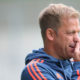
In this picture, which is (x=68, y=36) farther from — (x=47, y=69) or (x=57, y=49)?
(x=47, y=69)

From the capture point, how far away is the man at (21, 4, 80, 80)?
6.82 ft

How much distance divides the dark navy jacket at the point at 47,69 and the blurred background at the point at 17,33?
8.54 ft

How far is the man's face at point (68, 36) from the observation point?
2127mm

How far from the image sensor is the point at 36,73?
206cm

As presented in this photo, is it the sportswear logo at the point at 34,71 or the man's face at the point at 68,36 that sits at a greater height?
the man's face at the point at 68,36

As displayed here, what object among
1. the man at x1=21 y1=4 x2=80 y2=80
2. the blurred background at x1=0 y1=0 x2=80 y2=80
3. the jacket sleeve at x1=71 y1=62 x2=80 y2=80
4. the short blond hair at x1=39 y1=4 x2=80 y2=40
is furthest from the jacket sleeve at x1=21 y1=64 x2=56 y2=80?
the blurred background at x1=0 y1=0 x2=80 y2=80

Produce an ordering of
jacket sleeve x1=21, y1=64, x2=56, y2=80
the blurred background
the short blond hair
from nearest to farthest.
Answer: jacket sleeve x1=21, y1=64, x2=56, y2=80, the short blond hair, the blurred background

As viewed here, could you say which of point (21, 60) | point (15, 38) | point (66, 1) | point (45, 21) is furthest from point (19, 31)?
point (45, 21)

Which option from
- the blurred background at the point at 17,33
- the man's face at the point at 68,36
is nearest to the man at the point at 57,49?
the man's face at the point at 68,36

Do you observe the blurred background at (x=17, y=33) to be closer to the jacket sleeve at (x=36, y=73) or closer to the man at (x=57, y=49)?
the man at (x=57, y=49)

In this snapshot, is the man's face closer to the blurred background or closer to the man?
the man

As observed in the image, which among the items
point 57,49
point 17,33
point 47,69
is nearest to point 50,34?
point 57,49

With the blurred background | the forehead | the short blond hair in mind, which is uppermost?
the short blond hair

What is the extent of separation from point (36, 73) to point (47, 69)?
0.08 meters
